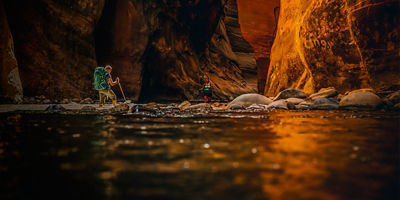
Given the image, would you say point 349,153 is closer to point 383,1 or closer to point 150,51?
point 383,1

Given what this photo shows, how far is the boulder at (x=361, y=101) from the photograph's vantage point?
673 cm

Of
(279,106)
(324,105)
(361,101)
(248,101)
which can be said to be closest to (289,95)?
(248,101)

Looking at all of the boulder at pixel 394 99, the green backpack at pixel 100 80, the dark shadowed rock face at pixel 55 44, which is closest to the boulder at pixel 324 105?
the boulder at pixel 394 99

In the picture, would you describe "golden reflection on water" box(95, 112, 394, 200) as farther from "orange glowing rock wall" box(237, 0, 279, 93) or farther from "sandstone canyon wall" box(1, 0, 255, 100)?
"orange glowing rock wall" box(237, 0, 279, 93)

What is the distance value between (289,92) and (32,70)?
9.27 meters

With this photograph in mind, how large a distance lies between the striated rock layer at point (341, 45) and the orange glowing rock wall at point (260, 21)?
6.07m

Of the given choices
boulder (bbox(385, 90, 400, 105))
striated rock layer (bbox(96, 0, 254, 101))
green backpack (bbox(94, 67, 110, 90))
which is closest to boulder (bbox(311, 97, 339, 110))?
boulder (bbox(385, 90, 400, 105))

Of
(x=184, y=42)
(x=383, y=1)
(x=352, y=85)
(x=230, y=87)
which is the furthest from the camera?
(x=230, y=87)

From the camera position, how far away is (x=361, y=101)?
6.93 metres

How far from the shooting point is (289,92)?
988 cm

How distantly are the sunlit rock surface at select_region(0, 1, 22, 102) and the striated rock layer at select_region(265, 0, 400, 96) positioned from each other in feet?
29.7

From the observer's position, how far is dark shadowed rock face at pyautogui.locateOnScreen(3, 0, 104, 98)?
1225 centimetres

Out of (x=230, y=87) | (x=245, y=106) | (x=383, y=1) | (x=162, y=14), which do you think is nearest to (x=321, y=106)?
(x=245, y=106)

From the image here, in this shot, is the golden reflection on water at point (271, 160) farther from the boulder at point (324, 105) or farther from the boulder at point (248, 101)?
the boulder at point (248, 101)
